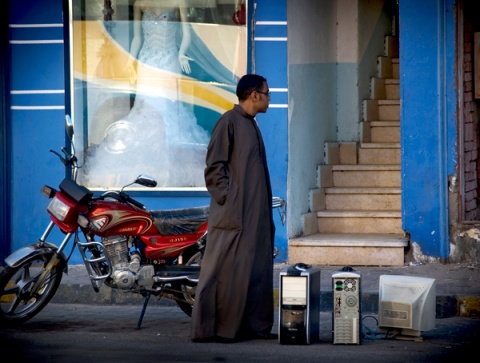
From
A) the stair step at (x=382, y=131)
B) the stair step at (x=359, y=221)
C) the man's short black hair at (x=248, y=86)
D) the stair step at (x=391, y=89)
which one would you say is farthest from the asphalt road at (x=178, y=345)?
the stair step at (x=391, y=89)

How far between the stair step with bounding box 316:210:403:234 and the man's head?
3.83 m

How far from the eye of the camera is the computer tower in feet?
26.3

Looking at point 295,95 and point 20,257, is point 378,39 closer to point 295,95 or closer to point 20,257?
point 295,95

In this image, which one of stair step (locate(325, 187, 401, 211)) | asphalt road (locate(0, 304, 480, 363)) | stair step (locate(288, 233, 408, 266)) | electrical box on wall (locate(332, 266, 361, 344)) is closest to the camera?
asphalt road (locate(0, 304, 480, 363))

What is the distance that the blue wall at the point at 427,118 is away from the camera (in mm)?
10938

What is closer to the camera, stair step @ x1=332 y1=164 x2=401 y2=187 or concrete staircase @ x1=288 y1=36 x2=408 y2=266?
concrete staircase @ x1=288 y1=36 x2=408 y2=266

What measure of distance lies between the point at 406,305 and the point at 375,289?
5.87 feet

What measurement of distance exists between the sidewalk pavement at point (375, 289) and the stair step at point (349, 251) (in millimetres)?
96

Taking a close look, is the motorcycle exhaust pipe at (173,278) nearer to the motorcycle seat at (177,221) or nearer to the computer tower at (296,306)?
the motorcycle seat at (177,221)

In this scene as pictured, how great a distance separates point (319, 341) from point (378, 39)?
613cm

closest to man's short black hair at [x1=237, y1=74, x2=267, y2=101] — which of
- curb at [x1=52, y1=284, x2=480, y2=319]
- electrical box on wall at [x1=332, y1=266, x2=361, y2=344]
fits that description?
electrical box on wall at [x1=332, y1=266, x2=361, y2=344]

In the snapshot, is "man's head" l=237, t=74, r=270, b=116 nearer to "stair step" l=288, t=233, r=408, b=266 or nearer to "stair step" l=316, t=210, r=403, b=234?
"stair step" l=288, t=233, r=408, b=266

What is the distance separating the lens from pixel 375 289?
390 inches

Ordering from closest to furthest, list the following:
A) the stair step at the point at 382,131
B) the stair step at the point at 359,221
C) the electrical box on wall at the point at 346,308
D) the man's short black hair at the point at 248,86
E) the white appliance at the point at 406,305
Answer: the electrical box on wall at the point at 346,308
the white appliance at the point at 406,305
the man's short black hair at the point at 248,86
the stair step at the point at 359,221
the stair step at the point at 382,131
